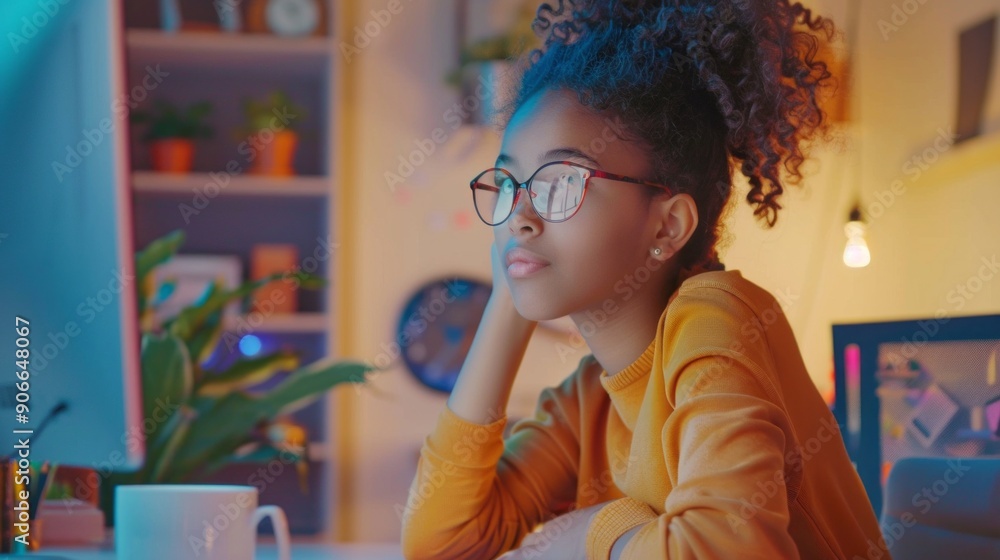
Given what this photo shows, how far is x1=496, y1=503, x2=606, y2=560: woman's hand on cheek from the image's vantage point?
74 cm

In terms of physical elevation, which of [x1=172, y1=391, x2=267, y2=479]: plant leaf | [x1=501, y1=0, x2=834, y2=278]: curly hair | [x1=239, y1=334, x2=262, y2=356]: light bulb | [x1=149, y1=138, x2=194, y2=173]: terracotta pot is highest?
[x1=149, y1=138, x2=194, y2=173]: terracotta pot

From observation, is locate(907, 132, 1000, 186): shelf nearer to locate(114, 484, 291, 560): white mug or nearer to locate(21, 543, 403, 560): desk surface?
locate(21, 543, 403, 560): desk surface

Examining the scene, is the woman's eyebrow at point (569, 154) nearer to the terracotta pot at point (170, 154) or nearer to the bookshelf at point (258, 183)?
the bookshelf at point (258, 183)

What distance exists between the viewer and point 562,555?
2.46 ft

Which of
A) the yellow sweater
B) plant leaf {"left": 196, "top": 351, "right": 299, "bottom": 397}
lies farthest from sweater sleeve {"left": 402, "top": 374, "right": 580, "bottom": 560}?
plant leaf {"left": 196, "top": 351, "right": 299, "bottom": 397}

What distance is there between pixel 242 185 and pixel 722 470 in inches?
103

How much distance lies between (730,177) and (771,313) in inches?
6.6

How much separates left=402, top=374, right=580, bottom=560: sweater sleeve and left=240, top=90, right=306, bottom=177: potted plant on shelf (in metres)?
2.21

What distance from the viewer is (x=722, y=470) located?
0.60m

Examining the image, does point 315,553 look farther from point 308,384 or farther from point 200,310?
point 200,310

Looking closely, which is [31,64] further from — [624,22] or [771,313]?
[771,313]

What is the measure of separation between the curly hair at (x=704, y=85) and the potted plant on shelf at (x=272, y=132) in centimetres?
231

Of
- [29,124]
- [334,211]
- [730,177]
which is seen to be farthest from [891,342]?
[334,211]

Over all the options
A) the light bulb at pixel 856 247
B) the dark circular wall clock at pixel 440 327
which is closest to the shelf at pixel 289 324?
the dark circular wall clock at pixel 440 327
